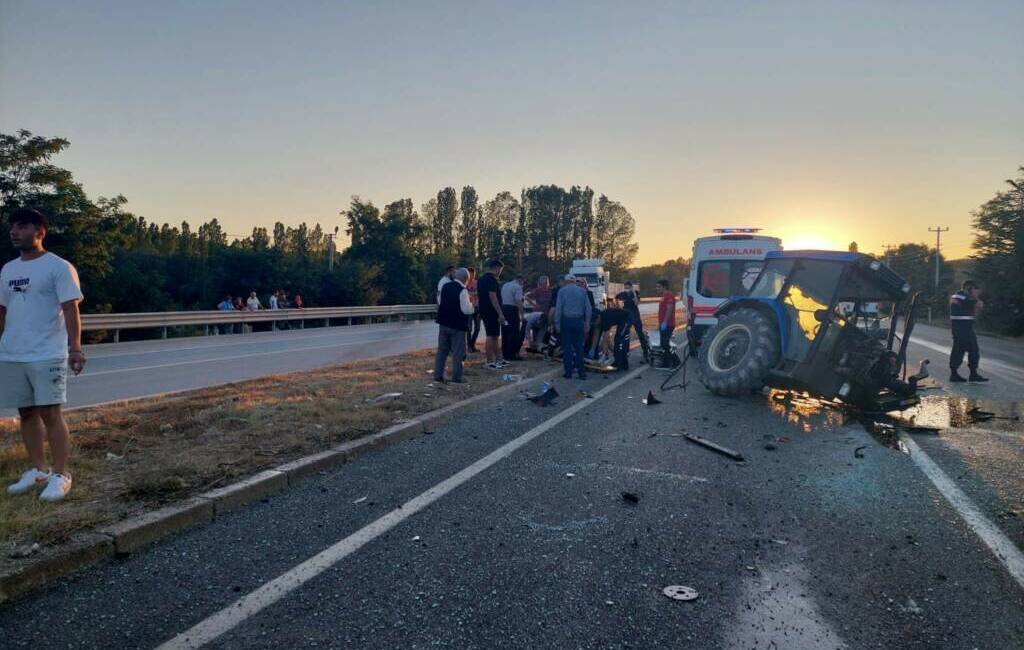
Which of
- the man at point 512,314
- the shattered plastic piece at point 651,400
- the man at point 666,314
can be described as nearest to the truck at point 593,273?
the man at point 666,314

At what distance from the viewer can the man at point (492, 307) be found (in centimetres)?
1152

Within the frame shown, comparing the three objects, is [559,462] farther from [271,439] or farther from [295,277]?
[295,277]

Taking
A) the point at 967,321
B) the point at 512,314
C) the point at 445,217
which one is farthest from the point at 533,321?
the point at 445,217

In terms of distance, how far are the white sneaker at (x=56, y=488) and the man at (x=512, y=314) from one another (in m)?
9.04

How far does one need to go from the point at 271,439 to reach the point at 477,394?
347 cm

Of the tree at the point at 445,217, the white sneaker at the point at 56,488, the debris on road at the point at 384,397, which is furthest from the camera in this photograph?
the tree at the point at 445,217

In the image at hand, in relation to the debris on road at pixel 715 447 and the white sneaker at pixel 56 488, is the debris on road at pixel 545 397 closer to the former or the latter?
the debris on road at pixel 715 447

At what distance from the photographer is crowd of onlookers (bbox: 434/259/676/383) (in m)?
9.90

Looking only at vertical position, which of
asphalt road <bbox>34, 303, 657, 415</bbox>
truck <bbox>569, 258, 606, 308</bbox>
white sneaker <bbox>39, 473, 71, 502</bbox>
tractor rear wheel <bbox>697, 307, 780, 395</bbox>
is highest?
truck <bbox>569, 258, 606, 308</bbox>

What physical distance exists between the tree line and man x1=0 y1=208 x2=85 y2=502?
22.7 meters

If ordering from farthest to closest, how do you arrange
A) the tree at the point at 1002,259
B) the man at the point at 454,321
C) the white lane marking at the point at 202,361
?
the tree at the point at 1002,259 → the white lane marking at the point at 202,361 → the man at the point at 454,321

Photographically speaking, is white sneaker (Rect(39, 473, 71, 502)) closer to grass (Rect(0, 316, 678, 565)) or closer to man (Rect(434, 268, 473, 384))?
grass (Rect(0, 316, 678, 565))

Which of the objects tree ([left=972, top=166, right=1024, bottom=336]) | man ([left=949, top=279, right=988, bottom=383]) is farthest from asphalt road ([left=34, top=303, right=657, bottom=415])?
tree ([left=972, top=166, right=1024, bottom=336])

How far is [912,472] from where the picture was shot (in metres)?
5.54
